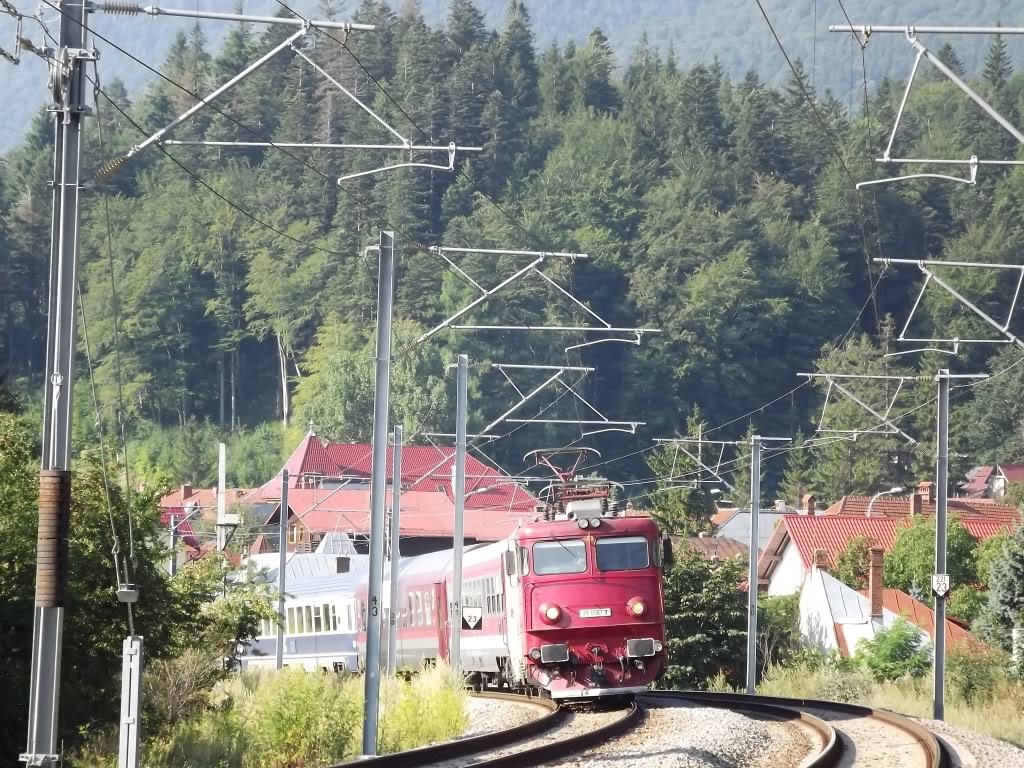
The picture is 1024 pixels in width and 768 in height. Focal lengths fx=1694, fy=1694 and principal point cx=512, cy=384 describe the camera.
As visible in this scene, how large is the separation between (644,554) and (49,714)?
13.1m

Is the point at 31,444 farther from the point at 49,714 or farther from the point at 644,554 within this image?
the point at 644,554

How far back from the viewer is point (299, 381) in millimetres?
121562

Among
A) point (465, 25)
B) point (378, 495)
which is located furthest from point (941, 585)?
point (465, 25)

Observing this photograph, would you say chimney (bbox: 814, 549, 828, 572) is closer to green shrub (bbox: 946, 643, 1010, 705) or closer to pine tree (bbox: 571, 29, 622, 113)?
green shrub (bbox: 946, 643, 1010, 705)

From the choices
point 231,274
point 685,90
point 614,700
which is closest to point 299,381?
point 231,274

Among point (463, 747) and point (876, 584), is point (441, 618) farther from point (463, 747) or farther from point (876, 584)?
point (876, 584)

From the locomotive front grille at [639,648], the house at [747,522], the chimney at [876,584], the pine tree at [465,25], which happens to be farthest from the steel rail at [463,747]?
the pine tree at [465,25]

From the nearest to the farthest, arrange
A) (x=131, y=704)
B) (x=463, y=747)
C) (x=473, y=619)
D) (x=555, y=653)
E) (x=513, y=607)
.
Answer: (x=131, y=704), (x=463, y=747), (x=555, y=653), (x=513, y=607), (x=473, y=619)

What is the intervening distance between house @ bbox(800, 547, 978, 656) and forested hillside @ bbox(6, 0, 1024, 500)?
4493 centimetres

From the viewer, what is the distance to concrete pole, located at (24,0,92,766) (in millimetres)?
13266

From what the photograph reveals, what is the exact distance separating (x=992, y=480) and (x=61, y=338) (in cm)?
11728

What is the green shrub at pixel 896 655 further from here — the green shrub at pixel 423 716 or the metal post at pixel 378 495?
the metal post at pixel 378 495

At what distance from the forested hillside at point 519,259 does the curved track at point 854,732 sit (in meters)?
76.0

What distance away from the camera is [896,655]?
4356 cm
